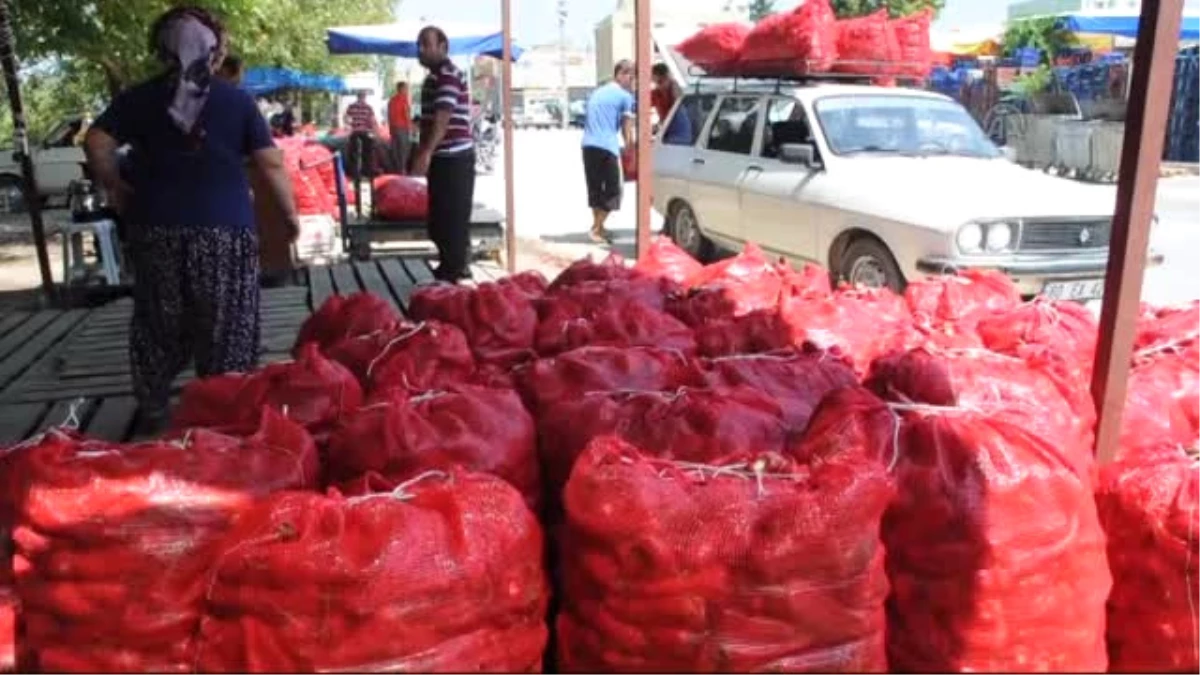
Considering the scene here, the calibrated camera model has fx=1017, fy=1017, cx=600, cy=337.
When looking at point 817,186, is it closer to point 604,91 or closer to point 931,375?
point 604,91

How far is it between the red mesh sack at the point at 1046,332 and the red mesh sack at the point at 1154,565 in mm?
644

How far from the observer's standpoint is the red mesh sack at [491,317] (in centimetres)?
363

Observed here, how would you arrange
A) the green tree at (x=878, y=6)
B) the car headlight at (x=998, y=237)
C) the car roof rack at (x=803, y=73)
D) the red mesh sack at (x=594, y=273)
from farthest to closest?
the green tree at (x=878, y=6)
the car roof rack at (x=803, y=73)
the car headlight at (x=998, y=237)
the red mesh sack at (x=594, y=273)

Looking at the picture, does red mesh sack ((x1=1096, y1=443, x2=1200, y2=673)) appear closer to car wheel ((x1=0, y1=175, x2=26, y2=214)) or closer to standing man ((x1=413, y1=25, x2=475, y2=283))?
standing man ((x1=413, y1=25, x2=475, y2=283))

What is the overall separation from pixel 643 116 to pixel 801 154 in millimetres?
3615

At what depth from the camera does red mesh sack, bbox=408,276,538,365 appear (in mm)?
3629

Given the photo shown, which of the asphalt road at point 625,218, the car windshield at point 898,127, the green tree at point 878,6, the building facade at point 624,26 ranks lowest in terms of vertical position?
the asphalt road at point 625,218

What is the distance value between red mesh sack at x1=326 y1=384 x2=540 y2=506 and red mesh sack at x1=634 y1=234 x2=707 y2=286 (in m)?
2.14

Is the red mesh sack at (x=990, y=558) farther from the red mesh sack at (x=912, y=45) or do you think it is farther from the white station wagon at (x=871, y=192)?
the red mesh sack at (x=912, y=45)

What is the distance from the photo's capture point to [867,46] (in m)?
10.1

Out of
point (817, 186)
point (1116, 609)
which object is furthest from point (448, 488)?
point (817, 186)

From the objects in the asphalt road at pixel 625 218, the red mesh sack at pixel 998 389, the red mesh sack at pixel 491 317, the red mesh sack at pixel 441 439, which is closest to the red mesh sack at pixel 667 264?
the red mesh sack at pixel 491 317

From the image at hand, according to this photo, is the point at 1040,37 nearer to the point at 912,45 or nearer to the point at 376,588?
the point at 912,45

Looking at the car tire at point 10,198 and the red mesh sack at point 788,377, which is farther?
the car tire at point 10,198
